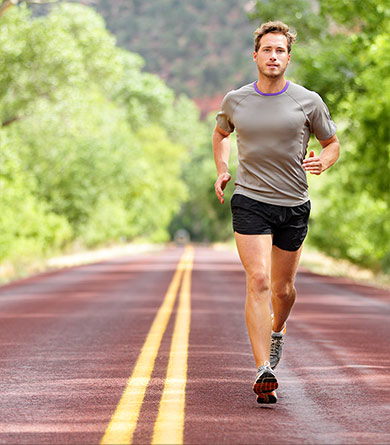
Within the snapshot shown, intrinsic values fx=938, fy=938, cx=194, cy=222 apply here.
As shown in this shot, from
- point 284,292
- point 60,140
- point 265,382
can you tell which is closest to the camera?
point 265,382

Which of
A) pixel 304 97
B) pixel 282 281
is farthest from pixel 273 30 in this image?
pixel 282 281

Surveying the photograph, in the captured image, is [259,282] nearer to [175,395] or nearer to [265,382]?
[265,382]

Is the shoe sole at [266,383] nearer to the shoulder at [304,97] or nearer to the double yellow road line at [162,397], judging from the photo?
the double yellow road line at [162,397]

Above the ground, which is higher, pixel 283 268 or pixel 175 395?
pixel 283 268

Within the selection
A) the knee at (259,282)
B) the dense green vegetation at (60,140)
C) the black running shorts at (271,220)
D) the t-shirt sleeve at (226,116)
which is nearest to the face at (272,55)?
the t-shirt sleeve at (226,116)

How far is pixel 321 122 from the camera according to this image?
6.48m

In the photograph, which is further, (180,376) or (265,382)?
(180,376)

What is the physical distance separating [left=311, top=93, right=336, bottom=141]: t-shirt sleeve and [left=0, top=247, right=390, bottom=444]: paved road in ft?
5.94

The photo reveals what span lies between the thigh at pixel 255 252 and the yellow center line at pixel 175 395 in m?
0.99

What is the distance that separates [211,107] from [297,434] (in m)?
166

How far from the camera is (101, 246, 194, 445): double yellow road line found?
5.06 meters

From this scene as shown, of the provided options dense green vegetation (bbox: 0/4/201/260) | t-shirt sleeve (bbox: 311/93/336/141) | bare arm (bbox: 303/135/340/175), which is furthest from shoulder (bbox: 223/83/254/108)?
dense green vegetation (bbox: 0/4/201/260)

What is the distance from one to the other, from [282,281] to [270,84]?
142 cm

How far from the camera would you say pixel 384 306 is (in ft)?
49.5
